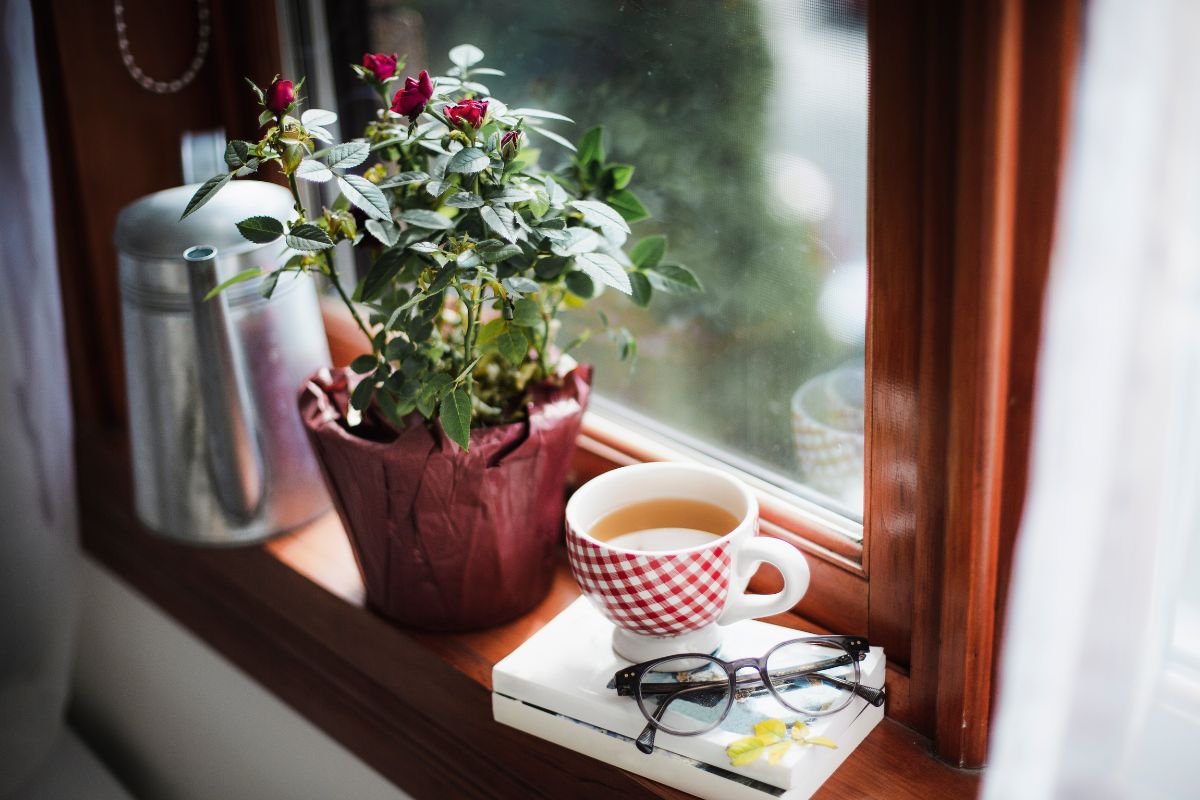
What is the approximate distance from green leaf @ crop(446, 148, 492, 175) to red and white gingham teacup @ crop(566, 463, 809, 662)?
0.75 feet

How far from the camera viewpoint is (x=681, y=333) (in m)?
0.84

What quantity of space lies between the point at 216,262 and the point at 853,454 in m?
0.48

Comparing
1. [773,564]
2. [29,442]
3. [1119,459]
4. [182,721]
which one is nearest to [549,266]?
[773,564]

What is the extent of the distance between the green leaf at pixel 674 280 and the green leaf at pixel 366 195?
0.22 meters

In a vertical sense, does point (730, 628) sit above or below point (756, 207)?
below

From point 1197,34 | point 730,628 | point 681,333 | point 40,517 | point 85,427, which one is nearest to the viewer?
point 1197,34

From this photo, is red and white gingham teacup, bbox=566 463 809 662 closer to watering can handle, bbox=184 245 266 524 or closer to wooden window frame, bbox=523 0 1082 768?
wooden window frame, bbox=523 0 1082 768

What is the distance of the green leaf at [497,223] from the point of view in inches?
23.0

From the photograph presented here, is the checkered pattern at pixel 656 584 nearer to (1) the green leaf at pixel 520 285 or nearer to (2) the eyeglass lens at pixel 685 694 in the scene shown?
(2) the eyeglass lens at pixel 685 694

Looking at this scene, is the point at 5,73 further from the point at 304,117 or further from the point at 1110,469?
the point at 1110,469

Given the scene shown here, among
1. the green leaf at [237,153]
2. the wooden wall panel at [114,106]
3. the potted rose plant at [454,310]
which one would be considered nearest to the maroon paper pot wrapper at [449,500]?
the potted rose plant at [454,310]

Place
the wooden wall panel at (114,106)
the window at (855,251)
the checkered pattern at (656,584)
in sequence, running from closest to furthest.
Answer: 1. the window at (855,251)
2. the checkered pattern at (656,584)
3. the wooden wall panel at (114,106)

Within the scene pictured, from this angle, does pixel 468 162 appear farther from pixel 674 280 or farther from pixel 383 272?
pixel 674 280

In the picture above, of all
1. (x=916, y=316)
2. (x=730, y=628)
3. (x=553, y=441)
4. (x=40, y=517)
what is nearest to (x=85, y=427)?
(x=40, y=517)
